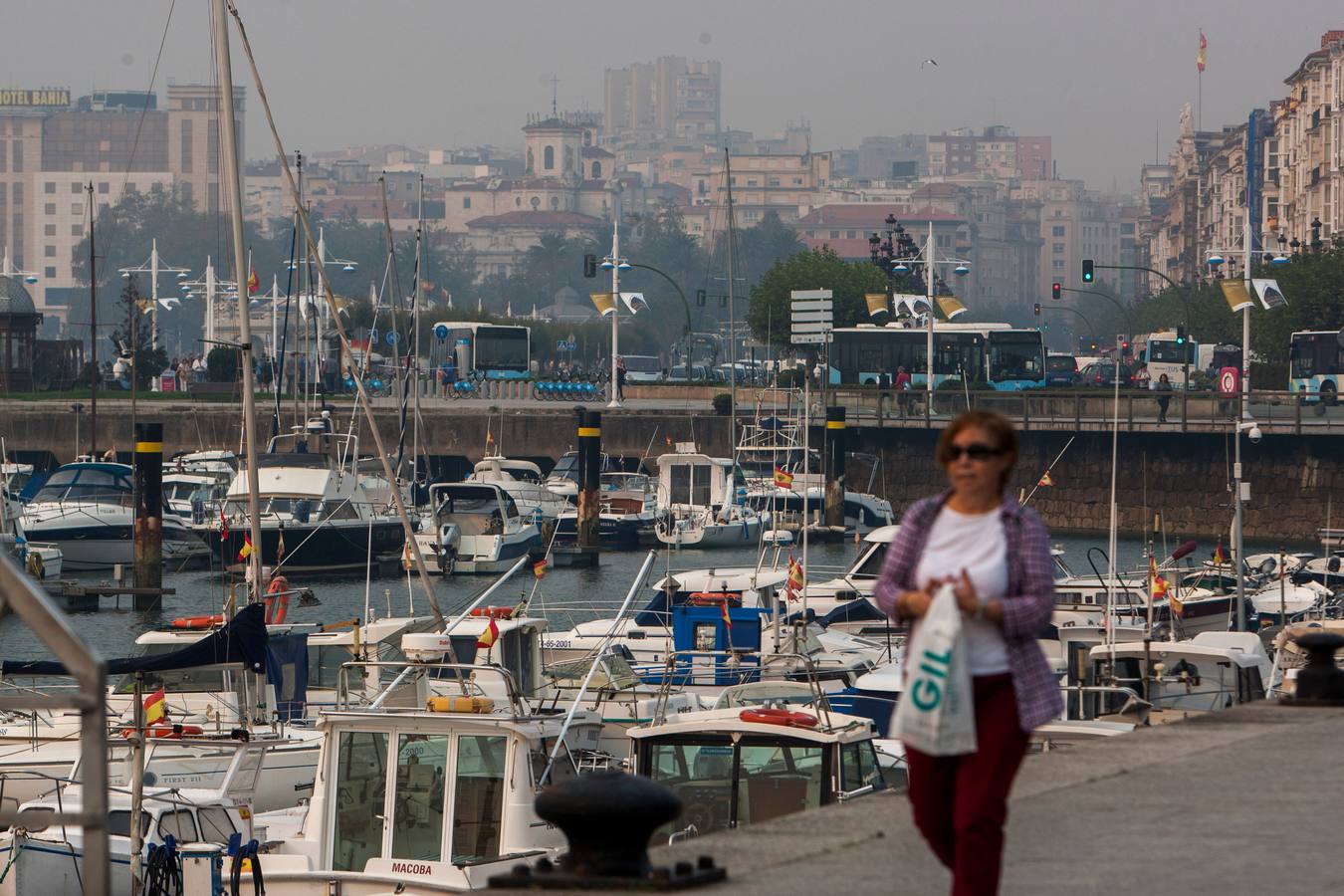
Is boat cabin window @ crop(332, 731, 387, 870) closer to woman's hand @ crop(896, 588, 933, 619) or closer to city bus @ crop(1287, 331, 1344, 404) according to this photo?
woman's hand @ crop(896, 588, 933, 619)

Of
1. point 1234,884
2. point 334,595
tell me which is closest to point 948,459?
point 1234,884

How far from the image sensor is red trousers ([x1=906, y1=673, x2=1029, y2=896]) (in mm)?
5492

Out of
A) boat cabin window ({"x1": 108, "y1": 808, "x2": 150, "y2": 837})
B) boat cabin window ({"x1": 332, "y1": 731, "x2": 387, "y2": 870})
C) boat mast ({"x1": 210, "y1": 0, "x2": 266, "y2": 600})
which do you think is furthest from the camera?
boat mast ({"x1": 210, "y1": 0, "x2": 266, "y2": 600})

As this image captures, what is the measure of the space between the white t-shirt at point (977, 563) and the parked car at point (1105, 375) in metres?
68.5

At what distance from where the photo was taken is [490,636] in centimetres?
1897

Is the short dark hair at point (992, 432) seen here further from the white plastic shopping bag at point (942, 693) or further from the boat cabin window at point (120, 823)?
the boat cabin window at point (120, 823)

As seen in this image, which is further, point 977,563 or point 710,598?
point 710,598

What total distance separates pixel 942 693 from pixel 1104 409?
5547cm

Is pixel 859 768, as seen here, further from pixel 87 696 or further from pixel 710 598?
pixel 710 598

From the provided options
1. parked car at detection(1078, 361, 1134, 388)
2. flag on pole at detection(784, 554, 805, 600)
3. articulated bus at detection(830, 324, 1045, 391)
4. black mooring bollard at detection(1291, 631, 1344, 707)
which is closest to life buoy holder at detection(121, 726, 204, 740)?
flag on pole at detection(784, 554, 805, 600)

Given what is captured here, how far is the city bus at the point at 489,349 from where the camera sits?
289ft

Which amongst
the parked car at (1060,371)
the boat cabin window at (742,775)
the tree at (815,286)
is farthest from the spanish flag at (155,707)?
the tree at (815,286)

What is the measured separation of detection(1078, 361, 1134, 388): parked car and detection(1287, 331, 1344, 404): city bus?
8.24 m

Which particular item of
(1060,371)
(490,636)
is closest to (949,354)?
(1060,371)
